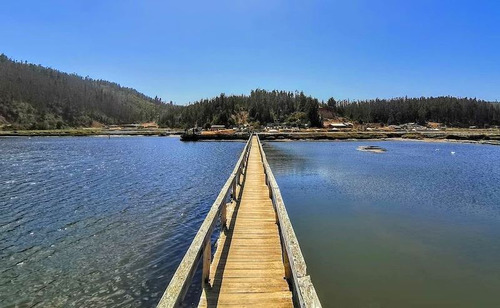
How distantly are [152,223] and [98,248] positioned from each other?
3.65 meters

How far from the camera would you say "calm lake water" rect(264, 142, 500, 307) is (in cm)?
1022

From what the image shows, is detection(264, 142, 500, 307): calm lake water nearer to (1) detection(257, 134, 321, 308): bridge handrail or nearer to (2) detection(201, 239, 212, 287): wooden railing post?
(1) detection(257, 134, 321, 308): bridge handrail

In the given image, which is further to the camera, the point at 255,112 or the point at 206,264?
the point at 255,112

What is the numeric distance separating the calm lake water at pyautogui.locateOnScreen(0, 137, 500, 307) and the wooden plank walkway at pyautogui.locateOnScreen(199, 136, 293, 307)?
2052mm

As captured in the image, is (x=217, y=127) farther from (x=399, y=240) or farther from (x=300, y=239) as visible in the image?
(x=399, y=240)

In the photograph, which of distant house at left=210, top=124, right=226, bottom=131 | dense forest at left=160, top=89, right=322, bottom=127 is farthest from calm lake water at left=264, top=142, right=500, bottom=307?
dense forest at left=160, top=89, right=322, bottom=127

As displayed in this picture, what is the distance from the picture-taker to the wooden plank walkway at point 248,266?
22.3 feet

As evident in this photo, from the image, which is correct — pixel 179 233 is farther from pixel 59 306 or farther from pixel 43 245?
pixel 59 306

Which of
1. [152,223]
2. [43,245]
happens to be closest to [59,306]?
[43,245]

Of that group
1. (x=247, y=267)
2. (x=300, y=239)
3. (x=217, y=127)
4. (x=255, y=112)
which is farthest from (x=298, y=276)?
(x=255, y=112)

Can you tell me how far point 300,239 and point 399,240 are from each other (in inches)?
164

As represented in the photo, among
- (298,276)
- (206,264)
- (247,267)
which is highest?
(298,276)

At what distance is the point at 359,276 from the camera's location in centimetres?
1122

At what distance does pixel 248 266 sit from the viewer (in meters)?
8.45
